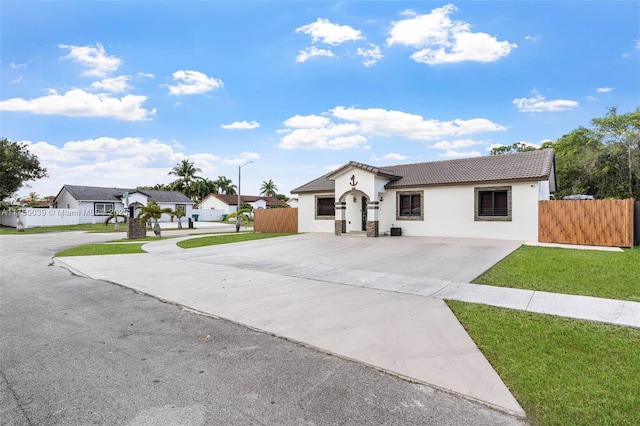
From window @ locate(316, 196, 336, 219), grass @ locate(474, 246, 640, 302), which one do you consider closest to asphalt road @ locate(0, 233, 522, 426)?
grass @ locate(474, 246, 640, 302)

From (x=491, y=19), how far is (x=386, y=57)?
5593 mm

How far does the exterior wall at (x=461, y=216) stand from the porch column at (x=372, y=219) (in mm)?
942

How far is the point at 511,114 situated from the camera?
23.4 m

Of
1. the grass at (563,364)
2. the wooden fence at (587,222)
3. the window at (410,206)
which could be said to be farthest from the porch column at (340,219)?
the grass at (563,364)

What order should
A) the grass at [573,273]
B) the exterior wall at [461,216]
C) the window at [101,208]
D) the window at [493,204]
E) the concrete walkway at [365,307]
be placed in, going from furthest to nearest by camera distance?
the window at [101,208], the window at [493,204], the exterior wall at [461,216], the grass at [573,273], the concrete walkway at [365,307]

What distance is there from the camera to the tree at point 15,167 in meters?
36.0

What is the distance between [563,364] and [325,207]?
2042 centimetres

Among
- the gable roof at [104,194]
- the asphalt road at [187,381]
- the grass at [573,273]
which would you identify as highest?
the gable roof at [104,194]

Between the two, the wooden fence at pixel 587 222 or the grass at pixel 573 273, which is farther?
Answer: the wooden fence at pixel 587 222

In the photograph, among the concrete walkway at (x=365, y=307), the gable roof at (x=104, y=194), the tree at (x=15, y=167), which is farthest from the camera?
the gable roof at (x=104, y=194)

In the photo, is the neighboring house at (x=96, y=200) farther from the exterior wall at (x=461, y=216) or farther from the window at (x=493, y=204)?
the window at (x=493, y=204)

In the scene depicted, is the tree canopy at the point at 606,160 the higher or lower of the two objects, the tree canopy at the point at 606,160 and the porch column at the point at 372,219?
the higher

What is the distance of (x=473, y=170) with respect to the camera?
19344mm

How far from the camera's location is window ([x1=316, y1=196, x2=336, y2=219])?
23.4m
